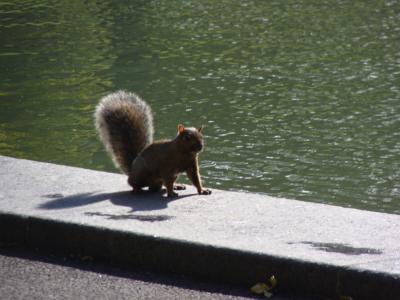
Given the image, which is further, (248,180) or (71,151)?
(71,151)

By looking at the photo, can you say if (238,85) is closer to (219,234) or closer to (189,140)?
(189,140)

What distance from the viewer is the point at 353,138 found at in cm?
887

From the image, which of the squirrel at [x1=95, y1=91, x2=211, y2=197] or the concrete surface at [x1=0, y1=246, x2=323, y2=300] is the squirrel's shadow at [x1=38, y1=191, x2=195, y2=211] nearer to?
the squirrel at [x1=95, y1=91, x2=211, y2=197]

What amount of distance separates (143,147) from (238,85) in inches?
193

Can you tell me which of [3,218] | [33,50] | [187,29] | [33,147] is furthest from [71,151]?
[187,29]

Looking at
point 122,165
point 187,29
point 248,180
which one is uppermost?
point 122,165

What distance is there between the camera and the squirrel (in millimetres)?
5719

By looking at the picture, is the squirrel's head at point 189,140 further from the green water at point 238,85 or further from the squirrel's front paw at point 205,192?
the green water at point 238,85

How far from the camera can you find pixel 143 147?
627 centimetres

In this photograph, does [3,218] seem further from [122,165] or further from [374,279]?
[374,279]

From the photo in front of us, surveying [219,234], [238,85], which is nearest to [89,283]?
[219,234]

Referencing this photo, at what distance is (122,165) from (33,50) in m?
7.56

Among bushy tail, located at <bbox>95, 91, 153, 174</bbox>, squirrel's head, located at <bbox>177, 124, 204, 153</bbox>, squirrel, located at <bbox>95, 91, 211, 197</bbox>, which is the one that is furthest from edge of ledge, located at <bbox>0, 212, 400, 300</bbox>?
bushy tail, located at <bbox>95, 91, 153, 174</bbox>

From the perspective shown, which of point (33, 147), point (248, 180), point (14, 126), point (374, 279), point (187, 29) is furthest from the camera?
point (187, 29)
